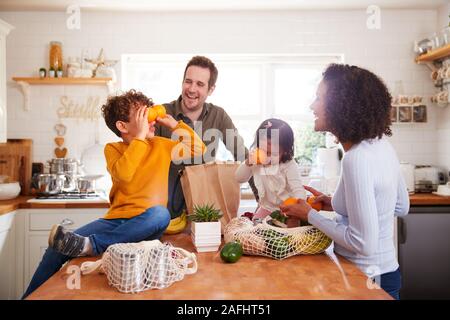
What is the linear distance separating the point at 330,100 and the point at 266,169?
76cm

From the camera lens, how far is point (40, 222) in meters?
3.30

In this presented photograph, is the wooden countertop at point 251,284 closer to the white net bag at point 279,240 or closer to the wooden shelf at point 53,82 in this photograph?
the white net bag at point 279,240

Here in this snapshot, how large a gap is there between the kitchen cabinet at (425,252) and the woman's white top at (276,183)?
1.49 m

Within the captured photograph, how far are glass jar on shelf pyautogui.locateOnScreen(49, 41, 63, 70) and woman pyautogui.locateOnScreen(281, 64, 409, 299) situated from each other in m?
2.90

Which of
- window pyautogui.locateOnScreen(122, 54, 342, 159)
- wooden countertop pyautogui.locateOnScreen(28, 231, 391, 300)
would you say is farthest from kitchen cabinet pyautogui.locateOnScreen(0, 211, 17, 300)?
wooden countertop pyautogui.locateOnScreen(28, 231, 391, 300)

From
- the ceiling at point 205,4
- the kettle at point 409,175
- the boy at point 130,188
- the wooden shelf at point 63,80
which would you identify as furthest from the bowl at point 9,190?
the kettle at point 409,175

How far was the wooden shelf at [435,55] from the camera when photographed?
11.2ft

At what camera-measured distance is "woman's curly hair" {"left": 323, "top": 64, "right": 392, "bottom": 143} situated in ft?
4.51

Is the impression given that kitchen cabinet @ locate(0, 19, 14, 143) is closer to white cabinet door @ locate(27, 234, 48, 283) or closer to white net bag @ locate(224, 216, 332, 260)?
white cabinet door @ locate(27, 234, 48, 283)

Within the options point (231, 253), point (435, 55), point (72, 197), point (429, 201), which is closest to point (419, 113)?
point (435, 55)

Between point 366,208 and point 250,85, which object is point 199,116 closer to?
point 366,208
